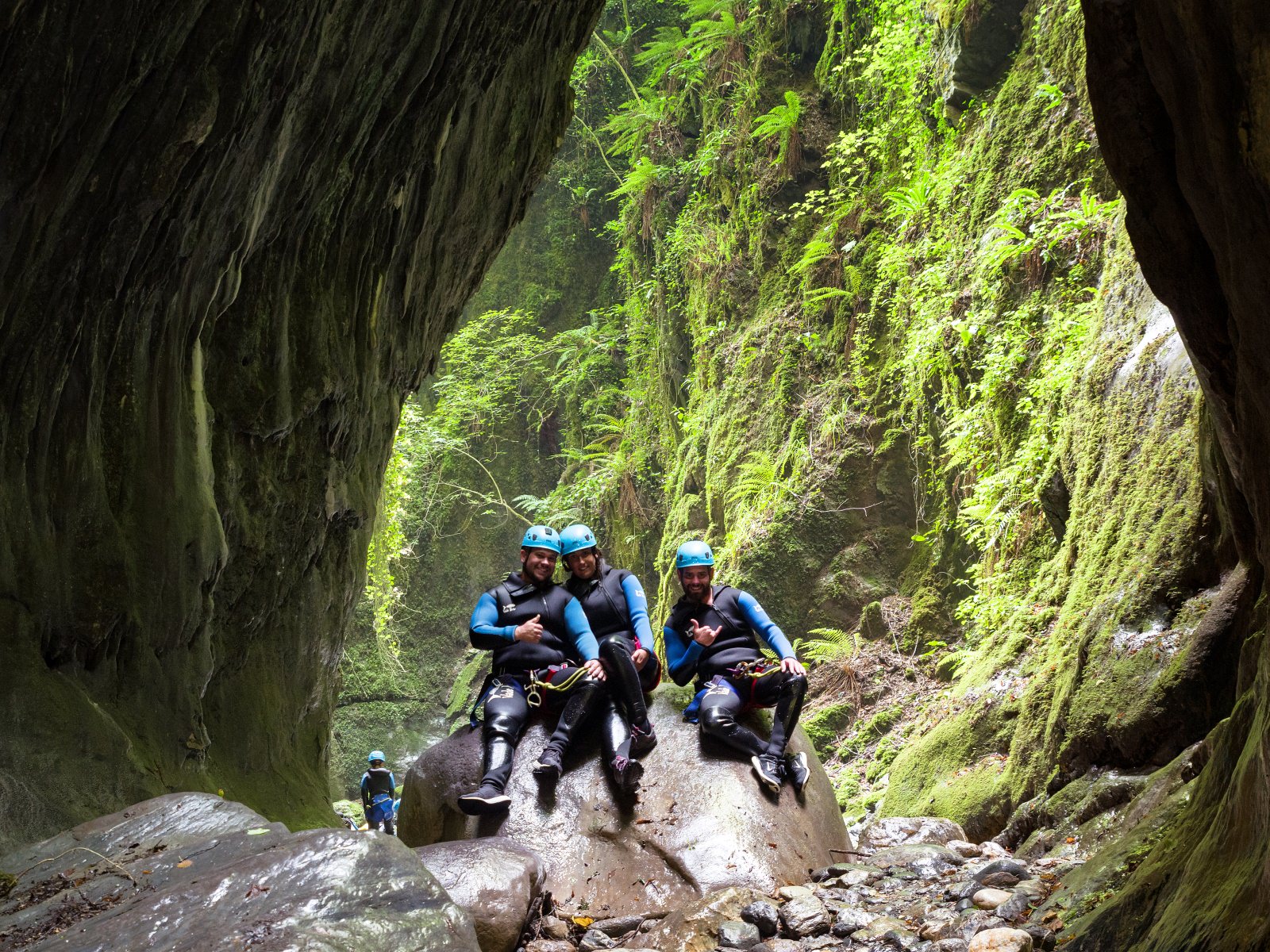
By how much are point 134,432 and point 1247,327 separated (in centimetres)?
495

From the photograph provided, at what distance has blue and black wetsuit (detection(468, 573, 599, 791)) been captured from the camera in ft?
22.4

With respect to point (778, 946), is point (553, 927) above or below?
below

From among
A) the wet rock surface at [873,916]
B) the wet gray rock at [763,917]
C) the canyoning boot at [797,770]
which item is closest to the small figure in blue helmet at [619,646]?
the canyoning boot at [797,770]

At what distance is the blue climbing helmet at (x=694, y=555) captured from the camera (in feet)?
24.6

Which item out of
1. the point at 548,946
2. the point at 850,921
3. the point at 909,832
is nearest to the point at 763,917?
the point at 850,921

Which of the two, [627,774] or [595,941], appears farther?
[627,774]

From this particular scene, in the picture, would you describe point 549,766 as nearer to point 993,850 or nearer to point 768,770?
point 768,770

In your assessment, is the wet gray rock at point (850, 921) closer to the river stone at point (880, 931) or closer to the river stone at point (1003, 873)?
the river stone at point (880, 931)

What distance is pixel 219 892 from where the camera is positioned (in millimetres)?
2887

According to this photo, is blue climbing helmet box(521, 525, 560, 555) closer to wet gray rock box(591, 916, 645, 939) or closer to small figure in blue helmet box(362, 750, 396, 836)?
wet gray rock box(591, 916, 645, 939)

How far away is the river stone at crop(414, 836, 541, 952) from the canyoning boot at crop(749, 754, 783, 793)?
1768mm

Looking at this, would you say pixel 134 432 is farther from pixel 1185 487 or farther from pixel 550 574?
pixel 1185 487

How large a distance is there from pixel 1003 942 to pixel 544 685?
405 centimetres

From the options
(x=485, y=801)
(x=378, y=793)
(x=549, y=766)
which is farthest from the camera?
(x=378, y=793)
